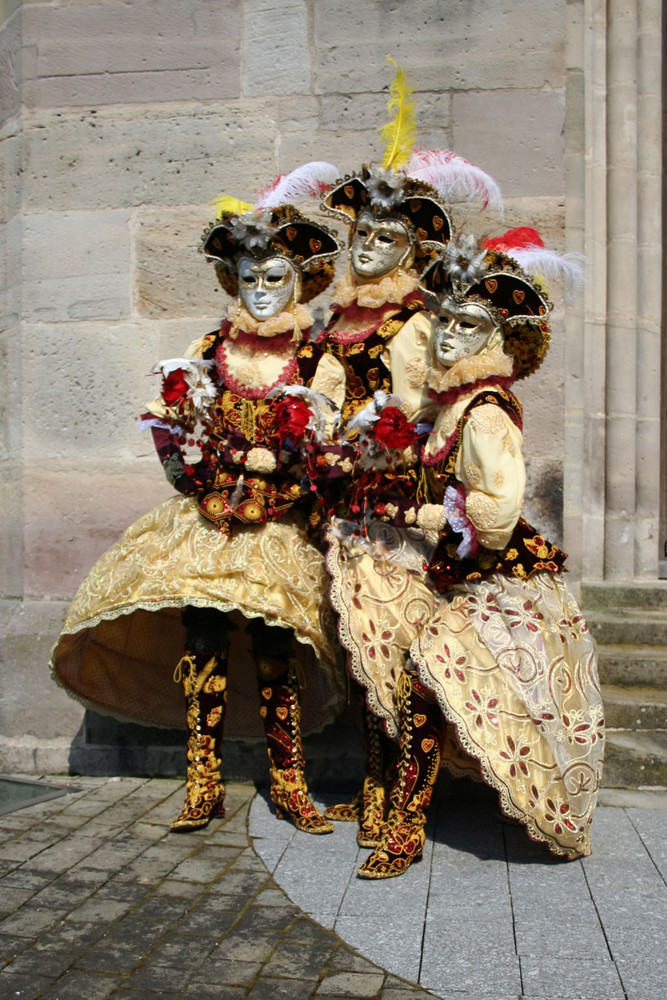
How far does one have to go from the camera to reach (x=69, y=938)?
114 inches

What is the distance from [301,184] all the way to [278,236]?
0.38 meters

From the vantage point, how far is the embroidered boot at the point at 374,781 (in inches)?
150

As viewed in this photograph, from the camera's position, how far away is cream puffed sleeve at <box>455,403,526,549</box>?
3.38 metres

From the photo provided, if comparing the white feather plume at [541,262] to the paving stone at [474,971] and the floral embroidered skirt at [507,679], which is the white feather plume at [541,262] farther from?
the paving stone at [474,971]

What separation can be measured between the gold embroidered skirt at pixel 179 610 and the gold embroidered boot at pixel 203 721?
0.31 metres

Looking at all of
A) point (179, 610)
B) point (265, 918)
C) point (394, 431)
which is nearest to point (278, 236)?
point (394, 431)

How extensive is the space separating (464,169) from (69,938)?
10.5ft

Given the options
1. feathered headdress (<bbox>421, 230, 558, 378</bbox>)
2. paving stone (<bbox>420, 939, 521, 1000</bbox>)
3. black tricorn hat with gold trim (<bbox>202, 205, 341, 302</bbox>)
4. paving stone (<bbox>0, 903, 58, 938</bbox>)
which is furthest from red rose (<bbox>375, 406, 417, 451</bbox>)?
paving stone (<bbox>0, 903, 58, 938</bbox>)

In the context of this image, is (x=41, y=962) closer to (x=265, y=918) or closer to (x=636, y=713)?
(x=265, y=918)

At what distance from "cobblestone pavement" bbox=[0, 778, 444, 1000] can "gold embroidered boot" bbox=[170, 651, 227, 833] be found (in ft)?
0.45

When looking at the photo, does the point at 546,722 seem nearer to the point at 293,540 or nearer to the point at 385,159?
the point at 293,540

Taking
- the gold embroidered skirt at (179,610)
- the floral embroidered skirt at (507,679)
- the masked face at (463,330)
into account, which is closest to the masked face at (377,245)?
the masked face at (463,330)

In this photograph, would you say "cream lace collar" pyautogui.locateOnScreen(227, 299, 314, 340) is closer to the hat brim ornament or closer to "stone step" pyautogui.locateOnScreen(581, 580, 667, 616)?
the hat brim ornament

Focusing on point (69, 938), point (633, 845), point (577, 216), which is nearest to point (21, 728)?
point (69, 938)
